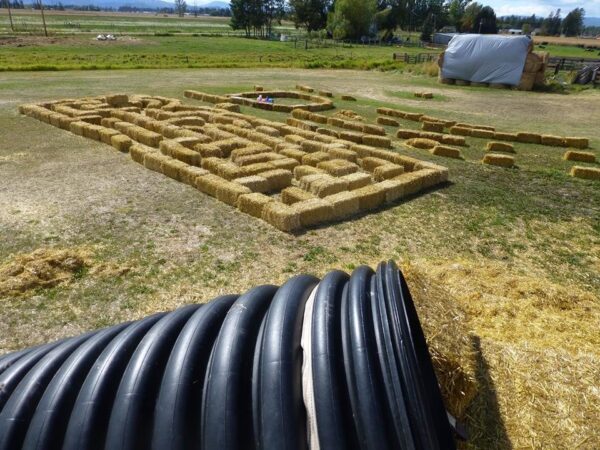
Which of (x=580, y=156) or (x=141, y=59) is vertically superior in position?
(x=580, y=156)

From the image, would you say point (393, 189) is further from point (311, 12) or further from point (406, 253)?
point (311, 12)

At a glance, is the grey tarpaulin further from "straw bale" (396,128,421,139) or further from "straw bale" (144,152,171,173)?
"straw bale" (144,152,171,173)

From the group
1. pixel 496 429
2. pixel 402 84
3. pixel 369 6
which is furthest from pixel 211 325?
pixel 369 6

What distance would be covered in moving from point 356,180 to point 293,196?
2134 mm

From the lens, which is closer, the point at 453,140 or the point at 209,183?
the point at 209,183

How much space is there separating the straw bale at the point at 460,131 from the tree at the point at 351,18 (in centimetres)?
7950

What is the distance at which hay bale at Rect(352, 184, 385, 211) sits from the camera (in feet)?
36.8

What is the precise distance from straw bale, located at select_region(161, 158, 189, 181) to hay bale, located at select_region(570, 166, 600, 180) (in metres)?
12.3

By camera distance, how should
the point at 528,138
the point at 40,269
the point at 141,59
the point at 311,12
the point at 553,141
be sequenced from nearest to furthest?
the point at 40,269, the point at 553,141, the point at 528,138, the point at 141,59, the point at 311,12

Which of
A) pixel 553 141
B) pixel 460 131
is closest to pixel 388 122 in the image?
pixel 460 131

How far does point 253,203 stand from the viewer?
34.5 feet

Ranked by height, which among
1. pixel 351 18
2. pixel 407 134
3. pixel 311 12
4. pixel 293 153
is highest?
pixel 311 12

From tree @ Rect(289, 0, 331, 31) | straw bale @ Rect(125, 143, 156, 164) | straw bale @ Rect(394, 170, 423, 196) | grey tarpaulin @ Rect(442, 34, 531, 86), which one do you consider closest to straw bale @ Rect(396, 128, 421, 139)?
straw bale @ Rect(394, 170, 423, 196)

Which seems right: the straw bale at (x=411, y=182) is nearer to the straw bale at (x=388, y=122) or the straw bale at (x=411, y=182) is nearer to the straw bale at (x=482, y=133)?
the straw bale at (x=482, y=133)
